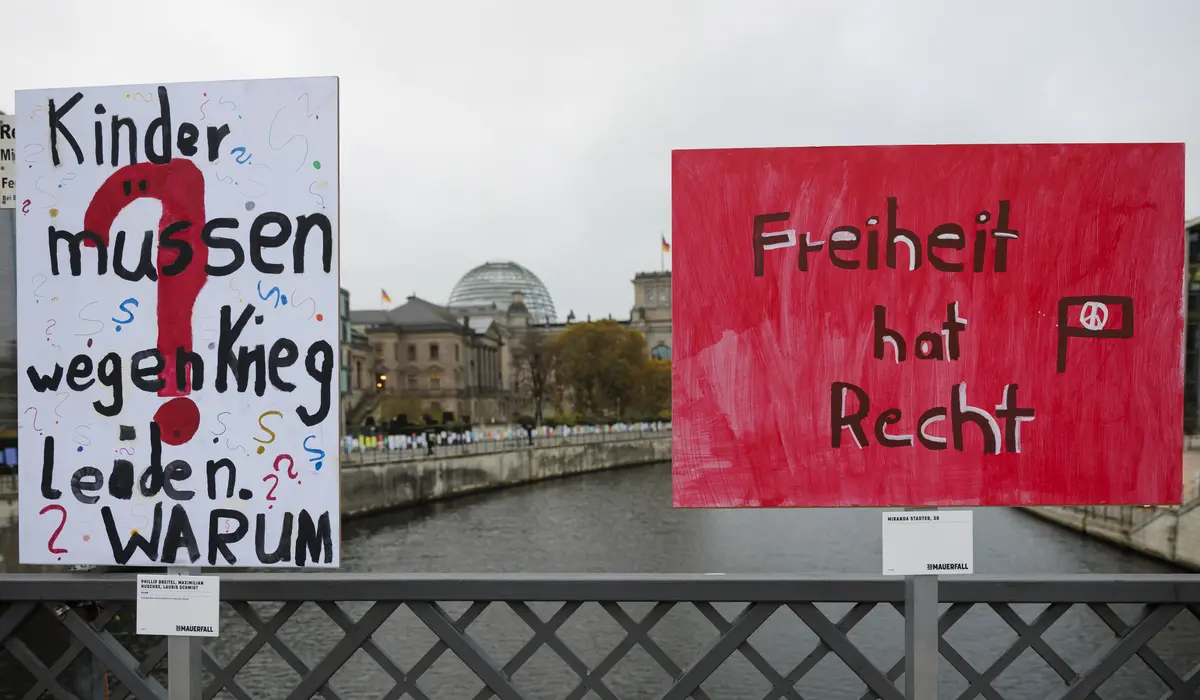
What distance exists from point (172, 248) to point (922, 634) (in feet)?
10.2

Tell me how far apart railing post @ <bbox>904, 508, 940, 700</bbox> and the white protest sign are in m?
2.10

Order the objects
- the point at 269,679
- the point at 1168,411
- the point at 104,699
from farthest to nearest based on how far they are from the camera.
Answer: the point at 269,679
the point at 104,699
the point at 1168,411

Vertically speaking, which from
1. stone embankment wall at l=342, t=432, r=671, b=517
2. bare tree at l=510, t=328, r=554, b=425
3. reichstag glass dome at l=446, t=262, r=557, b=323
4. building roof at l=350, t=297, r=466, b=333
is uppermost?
reichstag glass dome at l=446, t=262, r=557, b=323

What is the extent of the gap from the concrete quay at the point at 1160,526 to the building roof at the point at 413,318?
64.5 metres

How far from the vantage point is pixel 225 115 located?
3.37 m

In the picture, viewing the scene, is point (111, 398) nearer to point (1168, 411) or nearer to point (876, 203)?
point (876, 203)

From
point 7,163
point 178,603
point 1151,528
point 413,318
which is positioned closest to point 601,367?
point 413,318

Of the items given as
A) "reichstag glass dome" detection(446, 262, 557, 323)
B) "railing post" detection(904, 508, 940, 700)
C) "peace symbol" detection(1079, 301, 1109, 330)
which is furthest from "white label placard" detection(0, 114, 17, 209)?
"reichstag glass dome" detection(446, 262, 557, 323)

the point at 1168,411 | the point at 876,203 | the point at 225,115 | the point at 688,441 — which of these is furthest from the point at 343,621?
the point at 1168,411

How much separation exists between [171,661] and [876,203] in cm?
309

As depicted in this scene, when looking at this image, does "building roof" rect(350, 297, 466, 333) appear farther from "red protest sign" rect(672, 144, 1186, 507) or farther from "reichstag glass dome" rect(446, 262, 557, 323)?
"red protest sign" rect(672, 144, 1186, 507)

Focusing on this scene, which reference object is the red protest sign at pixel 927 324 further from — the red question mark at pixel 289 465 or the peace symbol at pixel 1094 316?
the red question mark at pixel 289 465

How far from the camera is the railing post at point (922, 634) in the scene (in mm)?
3148

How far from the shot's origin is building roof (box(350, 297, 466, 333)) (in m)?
87.6
